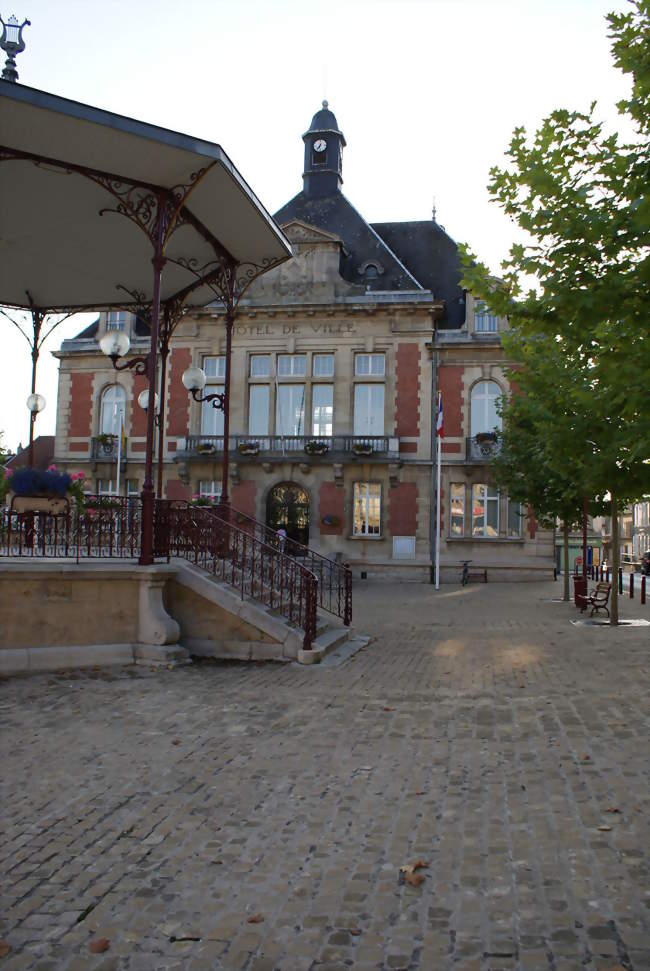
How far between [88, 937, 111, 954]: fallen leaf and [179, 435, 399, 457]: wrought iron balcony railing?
85.4 ft

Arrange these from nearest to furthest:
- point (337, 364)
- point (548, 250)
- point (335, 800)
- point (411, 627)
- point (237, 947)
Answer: point (237, 947) < point (335, 800) < point (548, 250) < point (411, 627) < point (337, 364)

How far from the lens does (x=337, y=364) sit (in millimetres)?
30156

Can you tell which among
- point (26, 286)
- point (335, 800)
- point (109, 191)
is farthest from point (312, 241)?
point (335, 800)

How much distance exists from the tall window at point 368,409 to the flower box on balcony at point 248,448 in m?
3.97

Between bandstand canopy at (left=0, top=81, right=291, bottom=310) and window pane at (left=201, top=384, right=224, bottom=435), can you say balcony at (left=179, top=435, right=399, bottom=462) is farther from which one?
bandstand canopy at (left=0, top=81, right=291, bottom=310)

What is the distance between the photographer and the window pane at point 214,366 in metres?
31.0

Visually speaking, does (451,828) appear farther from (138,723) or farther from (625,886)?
(138,723)

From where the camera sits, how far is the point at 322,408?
3048cm

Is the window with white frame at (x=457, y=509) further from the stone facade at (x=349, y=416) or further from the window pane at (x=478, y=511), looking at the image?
the window pane at (x=478, y=511)

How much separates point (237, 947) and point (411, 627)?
1173 cm

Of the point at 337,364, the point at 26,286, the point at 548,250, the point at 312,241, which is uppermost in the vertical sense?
the point at 312,241

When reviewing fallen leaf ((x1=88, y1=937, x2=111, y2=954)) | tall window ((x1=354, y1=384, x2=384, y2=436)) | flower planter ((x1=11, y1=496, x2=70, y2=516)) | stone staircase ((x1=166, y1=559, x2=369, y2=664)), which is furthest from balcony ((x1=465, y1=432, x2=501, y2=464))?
fallen leaf ((x1=88, y1=937, x2=111, y2=954))

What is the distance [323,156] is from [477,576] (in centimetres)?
2027

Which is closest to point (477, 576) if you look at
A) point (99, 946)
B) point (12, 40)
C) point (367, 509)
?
point (367, 509)
